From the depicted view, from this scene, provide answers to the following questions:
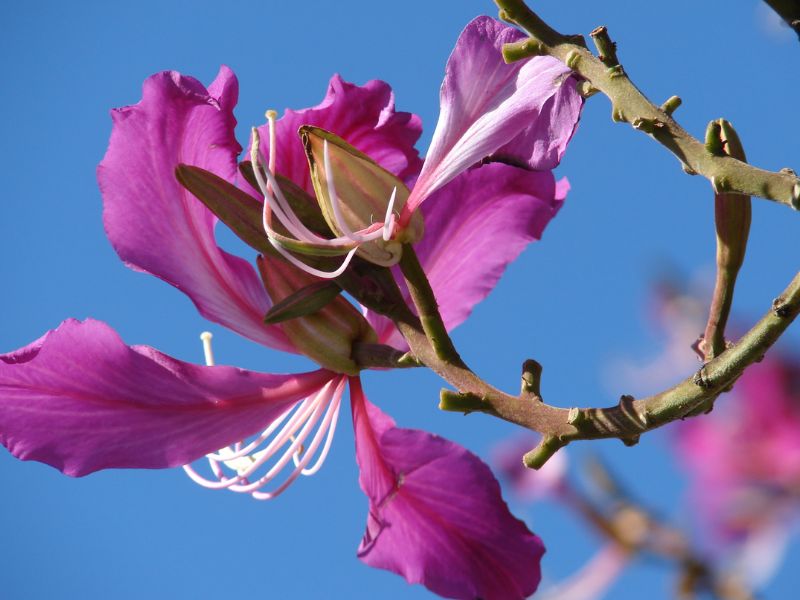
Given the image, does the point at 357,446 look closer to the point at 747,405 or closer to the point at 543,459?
the point at 543,459

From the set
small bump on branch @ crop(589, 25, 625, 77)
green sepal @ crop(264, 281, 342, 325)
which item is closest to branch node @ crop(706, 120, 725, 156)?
small bump on branch @ crop(589, 25, 625, 77)

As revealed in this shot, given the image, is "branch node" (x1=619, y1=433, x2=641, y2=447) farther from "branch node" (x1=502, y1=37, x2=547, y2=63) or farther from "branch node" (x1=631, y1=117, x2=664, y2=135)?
"branch node" (x1=502, y1=37, x2=547, y2=63)

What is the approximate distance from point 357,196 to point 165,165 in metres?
0.27

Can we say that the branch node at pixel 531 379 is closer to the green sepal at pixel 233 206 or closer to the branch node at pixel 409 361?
the branch node at pixel 409 361

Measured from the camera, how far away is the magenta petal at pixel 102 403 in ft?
A: 4.18

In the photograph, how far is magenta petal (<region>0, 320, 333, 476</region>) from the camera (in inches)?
50.1

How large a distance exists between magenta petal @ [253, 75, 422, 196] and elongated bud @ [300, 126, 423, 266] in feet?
0.51

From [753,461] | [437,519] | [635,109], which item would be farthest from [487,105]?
[753,461]

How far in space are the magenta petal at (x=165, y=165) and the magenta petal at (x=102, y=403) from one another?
11 cm

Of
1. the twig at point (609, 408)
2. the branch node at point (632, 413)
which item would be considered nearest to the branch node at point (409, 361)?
the twig at point (609, 408)

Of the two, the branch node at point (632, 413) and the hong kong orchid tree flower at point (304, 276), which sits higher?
the hong kong orchid tree flower at point (304, 276)

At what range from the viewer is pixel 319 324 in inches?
50.8

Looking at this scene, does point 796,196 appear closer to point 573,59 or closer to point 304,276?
point 573,59

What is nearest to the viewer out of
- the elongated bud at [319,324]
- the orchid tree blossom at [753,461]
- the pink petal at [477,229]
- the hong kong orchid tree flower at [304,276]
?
the hong kong orchid tree flower at [304,276]
